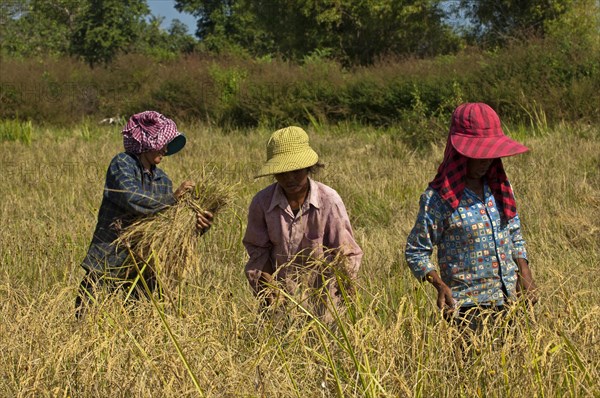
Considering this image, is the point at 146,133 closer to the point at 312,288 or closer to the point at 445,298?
the point at 312,288

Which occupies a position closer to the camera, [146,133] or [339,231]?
[339,231]

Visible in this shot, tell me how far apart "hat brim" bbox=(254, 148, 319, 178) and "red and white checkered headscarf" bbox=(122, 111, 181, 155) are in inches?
25.7

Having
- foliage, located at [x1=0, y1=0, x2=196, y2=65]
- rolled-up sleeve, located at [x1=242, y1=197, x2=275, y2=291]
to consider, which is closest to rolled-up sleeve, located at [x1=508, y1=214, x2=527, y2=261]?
rolled-up sleeve, located at [x1=242, y1=197, x2=275, y2=291]

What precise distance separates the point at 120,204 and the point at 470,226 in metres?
1.45

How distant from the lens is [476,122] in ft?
9.93

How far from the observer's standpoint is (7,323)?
3.25 meters

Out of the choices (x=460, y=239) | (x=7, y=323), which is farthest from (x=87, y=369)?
(x=460, y=239)

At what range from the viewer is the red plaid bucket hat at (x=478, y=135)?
2.93m

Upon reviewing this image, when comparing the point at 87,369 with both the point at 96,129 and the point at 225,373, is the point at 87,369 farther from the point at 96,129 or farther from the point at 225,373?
the point at 96,129

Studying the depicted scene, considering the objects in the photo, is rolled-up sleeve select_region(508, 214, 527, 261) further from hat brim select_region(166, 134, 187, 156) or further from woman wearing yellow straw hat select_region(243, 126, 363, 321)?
hat brim select_region(166, 134, 187, 156)

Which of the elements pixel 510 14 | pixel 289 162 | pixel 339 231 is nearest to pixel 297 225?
pixel 339 231

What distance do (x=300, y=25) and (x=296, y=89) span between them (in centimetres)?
1683

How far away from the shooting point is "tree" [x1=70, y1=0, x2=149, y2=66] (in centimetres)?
4153

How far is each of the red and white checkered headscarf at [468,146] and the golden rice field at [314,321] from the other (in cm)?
38
